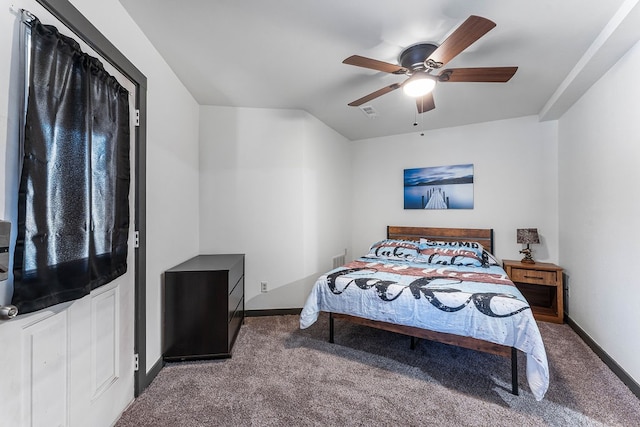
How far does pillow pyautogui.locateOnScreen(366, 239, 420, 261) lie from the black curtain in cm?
296

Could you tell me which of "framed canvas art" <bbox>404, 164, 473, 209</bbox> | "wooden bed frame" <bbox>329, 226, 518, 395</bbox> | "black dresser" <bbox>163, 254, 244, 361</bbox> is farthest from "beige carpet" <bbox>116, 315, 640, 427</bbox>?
"framed canvas art" <bbox>404, 164, 473, 209</bbox>

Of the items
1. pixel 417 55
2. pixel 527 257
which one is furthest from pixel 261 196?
pixel 527 257

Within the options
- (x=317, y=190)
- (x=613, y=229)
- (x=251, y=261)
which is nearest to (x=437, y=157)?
(x=317, y=190)

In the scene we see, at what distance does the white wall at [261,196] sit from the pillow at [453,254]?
1.54m

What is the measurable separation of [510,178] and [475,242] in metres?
1.04

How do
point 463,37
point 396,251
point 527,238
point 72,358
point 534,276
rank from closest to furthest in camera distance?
1. point 72,358
2. point 463,37
3. point 534,276
4. point 527,238
5. point 396,251

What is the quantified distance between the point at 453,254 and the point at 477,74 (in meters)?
2.09

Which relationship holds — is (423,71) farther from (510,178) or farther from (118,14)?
(510,178)

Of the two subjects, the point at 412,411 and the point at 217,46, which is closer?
the point at 412,411

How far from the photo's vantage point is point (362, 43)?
6.82ft

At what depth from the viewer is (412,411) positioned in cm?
176

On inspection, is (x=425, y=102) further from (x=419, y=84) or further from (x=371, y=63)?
(x=371, y=63)

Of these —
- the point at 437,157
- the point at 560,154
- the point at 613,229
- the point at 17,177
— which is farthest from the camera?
the point at 437,157

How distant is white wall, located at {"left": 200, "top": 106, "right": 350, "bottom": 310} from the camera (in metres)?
3.32
